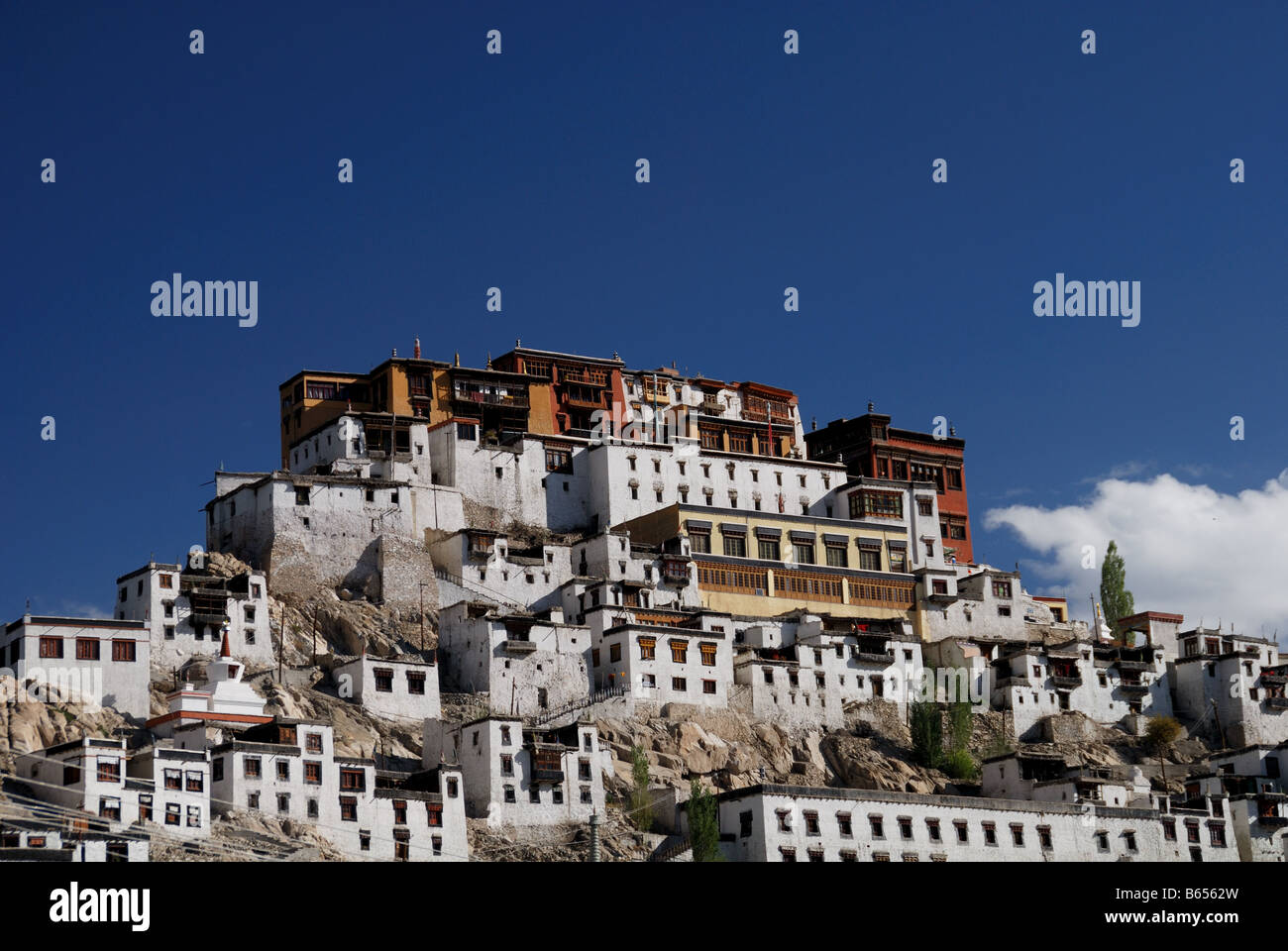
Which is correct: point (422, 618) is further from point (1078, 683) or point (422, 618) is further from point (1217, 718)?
point (1217, 718)

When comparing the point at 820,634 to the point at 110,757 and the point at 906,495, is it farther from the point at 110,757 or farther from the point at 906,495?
the point at 110,757

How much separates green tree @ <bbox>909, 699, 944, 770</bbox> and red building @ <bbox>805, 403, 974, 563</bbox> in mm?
25704

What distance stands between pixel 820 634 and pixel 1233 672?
21.5 m

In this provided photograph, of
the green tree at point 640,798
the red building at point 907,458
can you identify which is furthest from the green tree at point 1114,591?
the green tree at point 640,798

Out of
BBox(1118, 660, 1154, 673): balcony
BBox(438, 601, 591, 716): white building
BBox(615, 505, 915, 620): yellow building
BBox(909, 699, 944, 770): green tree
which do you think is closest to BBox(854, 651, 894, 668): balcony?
BBox(909, 699, 944, 770): green tree

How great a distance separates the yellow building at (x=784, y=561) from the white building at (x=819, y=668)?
3833 mm

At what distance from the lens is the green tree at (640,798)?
6831cm

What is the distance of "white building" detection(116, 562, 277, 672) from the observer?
7181 cm

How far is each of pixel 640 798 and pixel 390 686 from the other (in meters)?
10.7

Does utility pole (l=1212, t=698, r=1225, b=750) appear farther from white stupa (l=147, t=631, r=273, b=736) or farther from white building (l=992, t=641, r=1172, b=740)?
white stupa (l=147, t=631, r=273, b=736)

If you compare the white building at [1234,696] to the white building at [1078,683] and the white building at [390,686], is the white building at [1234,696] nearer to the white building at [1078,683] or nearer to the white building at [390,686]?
the white building at [1078,683]

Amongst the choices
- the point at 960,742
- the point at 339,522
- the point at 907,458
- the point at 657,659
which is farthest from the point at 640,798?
the point at 907,458
